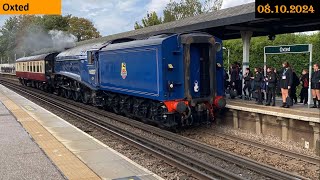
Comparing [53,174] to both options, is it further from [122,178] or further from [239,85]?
[239,85]

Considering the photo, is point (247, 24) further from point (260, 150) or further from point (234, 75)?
point (260, 150)

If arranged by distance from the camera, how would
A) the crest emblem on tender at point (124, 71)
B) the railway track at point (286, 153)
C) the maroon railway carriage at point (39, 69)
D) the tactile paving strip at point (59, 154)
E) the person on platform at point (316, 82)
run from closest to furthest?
the tactile paving strip at point (59, 154), the railway track at point (286, 153), the person on platform at point (316, 82), the crest emblem on tender at point (124, 71), the maroon railway carriage at point (39, 69)

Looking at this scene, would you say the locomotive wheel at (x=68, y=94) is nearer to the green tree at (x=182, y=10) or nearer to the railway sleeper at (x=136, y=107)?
the railway sleeper at (x=136, y=107)

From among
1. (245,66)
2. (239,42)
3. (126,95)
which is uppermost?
(239,42)

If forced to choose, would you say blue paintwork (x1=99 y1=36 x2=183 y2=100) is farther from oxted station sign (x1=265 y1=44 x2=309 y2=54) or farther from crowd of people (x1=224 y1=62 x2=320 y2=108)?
oxted station sign (x1=265 y1=44 x2=309 y2=54)

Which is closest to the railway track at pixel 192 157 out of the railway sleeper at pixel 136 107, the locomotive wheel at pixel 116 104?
the railway sleeper at pixel 136 107

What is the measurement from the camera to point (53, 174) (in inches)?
272


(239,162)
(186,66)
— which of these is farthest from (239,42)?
(239,162)

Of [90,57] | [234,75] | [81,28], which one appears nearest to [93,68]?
[90,57]

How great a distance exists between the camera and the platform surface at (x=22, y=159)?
6895 mm

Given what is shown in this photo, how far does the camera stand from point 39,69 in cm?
2842

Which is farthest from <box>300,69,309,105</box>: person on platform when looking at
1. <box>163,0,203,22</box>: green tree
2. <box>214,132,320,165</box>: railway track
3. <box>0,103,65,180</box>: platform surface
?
<box>163,0,203,22</box>: green tree

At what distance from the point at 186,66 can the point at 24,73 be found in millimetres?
27534

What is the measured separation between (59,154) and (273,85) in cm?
767
